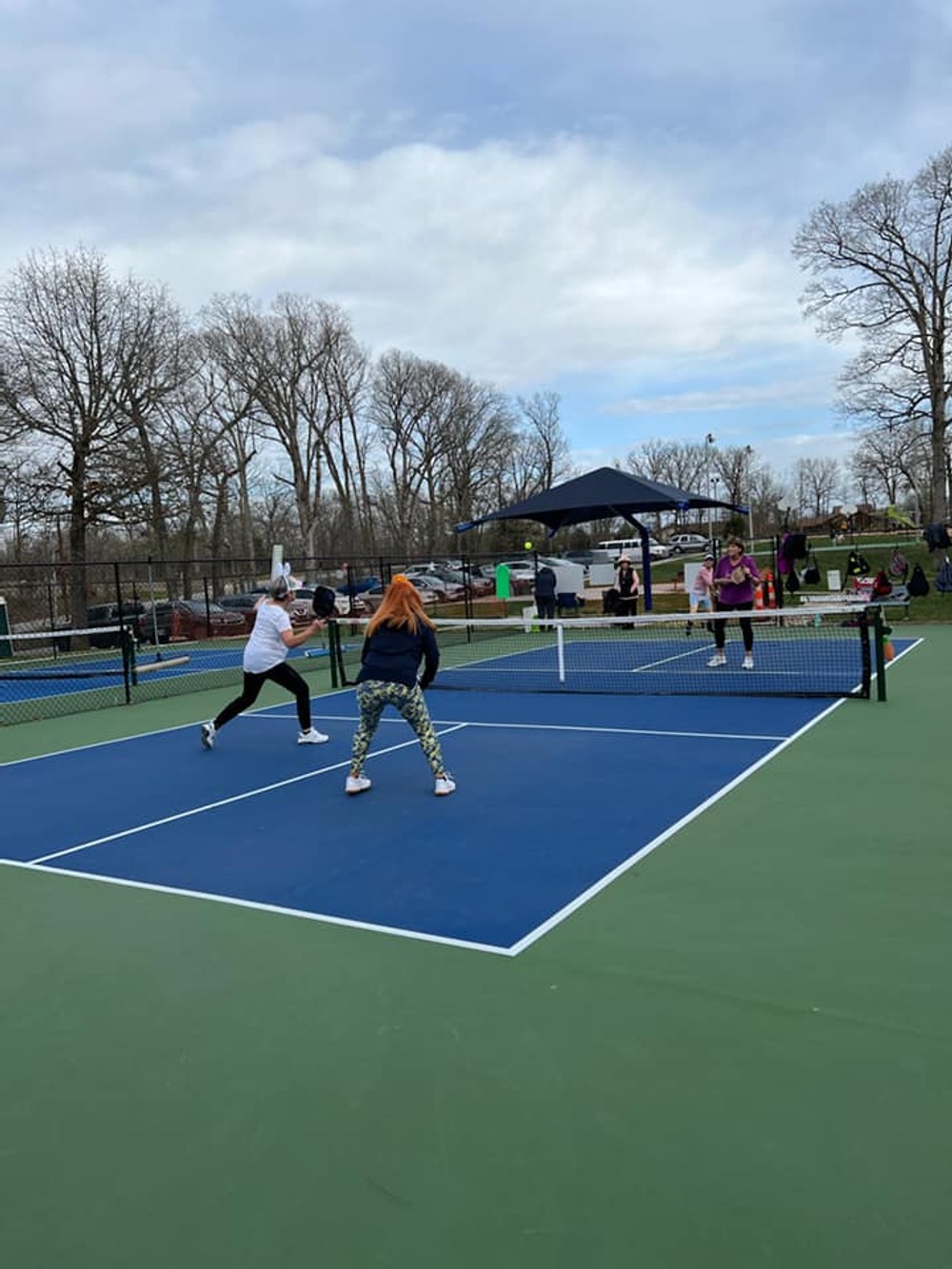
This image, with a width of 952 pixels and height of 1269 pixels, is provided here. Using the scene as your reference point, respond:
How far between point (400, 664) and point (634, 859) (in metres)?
2.39

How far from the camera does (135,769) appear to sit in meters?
8.77

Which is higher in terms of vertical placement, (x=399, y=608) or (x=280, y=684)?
(x=399, y=608)

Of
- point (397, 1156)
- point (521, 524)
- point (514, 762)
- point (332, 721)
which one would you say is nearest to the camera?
point (397, 1156)

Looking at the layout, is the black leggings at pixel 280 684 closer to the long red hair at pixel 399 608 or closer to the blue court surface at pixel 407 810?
the blue court surface at pixel 407 810

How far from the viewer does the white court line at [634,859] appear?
4.30m

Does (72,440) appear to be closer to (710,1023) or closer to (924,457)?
(710,1023)

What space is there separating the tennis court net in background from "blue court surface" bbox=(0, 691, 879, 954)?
130 cm

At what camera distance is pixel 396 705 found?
6867mm

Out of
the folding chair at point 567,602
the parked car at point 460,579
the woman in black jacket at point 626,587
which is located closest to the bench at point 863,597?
the woman in black jacket at point 626,587

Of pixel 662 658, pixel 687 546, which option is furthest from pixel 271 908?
pixel 687 546

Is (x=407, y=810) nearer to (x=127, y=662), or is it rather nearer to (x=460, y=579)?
(x=127, y=662)

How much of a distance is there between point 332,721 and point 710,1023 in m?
8.00

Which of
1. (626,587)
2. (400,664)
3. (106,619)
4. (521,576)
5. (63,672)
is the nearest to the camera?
(400,664)

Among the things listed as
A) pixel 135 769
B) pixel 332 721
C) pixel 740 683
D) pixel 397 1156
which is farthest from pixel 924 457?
pixel 397 1156
